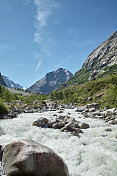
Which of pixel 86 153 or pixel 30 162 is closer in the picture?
pixel 30 162

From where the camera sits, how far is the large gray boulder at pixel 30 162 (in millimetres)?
7027

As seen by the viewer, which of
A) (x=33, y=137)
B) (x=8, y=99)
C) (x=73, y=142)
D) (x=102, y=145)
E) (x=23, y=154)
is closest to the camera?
(x=23, y=154)

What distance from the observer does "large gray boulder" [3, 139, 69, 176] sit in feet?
23.1

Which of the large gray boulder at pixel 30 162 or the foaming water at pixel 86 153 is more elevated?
the large gray boulder at pixel 30 162

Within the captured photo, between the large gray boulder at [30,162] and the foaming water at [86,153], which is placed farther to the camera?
the foaming water at [86,153]

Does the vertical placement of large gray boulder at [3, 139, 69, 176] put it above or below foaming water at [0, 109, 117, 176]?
above

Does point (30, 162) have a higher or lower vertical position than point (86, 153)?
higher

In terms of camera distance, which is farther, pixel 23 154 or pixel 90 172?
pixel 90 172

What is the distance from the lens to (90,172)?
8.80 metres

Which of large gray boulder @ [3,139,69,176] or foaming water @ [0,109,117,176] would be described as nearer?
large gray boulder @ [3,139,69,176]

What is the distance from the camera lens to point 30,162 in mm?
7125

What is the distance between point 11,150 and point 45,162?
2.23 metres

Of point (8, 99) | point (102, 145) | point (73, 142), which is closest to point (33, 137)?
point (73, 142)

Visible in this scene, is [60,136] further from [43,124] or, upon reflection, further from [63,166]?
[63,166]
